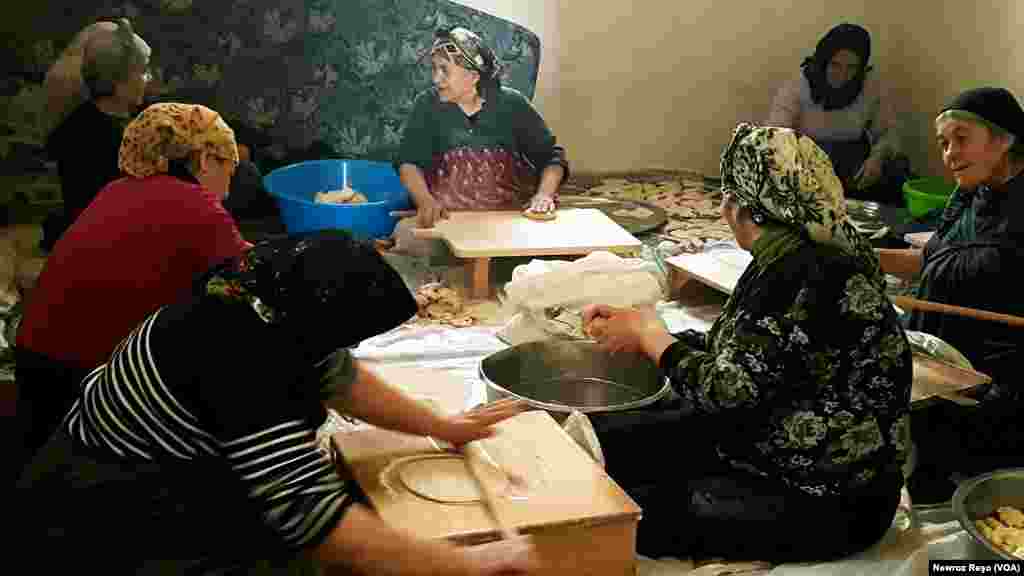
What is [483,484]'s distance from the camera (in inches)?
63.1

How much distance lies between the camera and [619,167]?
535 cm

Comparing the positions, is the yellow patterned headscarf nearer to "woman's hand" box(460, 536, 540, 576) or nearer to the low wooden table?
the low wooden table

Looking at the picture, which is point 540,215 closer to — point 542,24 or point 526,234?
point 526,234

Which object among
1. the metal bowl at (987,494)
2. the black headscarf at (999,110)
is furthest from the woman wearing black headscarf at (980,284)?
the metal bowl at (987,494)

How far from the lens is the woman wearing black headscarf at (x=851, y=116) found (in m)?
4.69

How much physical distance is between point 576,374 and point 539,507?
1021mm

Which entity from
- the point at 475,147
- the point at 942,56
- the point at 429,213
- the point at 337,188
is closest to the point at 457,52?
the point at 475,147

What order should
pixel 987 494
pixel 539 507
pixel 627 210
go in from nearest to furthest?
pixel 539 507, pixel 987 494, pixel 627 210

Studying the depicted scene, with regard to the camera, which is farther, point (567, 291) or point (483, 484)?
point (567, 291)

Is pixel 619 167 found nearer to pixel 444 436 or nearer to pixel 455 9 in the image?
pixel 455 9

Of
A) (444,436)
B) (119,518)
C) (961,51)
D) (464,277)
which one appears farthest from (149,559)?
(961,51)

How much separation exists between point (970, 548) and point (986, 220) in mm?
1024

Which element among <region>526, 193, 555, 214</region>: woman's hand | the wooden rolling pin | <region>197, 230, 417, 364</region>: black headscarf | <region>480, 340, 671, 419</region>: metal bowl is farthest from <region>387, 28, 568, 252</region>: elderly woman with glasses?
<region>197, 230, 417, 364</region>: black headscarf

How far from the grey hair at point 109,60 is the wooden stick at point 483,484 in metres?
1.83
